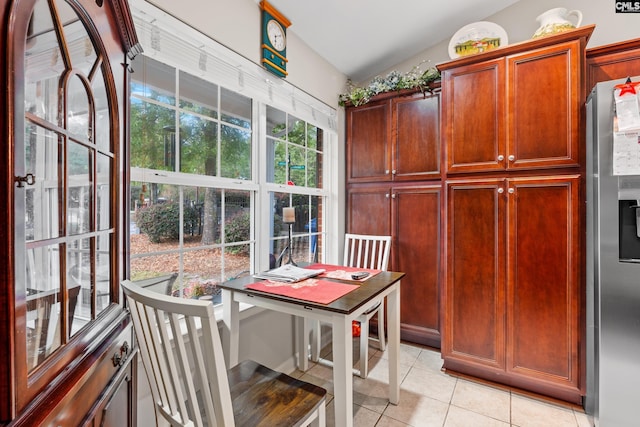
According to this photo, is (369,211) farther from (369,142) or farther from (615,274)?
(615,274)

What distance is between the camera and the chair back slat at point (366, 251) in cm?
270

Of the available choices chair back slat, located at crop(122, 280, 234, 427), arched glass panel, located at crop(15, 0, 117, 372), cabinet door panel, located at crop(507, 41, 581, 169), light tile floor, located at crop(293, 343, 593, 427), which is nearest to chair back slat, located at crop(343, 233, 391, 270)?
light tile floor, located at crop(293, 343, 593, 427)

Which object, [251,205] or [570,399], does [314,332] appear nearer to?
[251,205]

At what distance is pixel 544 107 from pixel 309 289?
1.88 m

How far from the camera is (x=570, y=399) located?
195cm

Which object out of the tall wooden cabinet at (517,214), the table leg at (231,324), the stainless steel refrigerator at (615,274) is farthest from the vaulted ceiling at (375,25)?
the table leg at (231,324)

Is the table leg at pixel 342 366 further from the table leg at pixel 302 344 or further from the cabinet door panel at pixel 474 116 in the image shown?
the cabinet door panel at pixel 474 116

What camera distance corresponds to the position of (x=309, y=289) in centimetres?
165

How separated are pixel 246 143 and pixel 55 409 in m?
1.74

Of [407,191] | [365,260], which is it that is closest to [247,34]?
[407,191]

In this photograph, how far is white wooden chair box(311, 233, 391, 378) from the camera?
227cm

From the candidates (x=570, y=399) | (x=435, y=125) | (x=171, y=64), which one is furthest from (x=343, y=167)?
(x=570, y=399)

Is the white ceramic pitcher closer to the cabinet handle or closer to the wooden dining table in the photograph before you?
the wooden dining table

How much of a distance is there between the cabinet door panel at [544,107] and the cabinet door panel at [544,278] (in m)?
0.16
